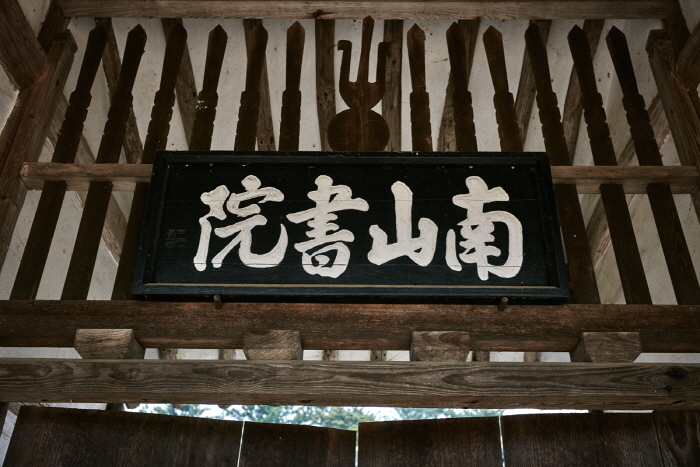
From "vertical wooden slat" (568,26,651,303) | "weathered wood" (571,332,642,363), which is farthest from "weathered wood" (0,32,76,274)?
"vertical wooden slat" (568,26,651,303)

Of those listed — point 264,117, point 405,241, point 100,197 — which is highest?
point 264,117

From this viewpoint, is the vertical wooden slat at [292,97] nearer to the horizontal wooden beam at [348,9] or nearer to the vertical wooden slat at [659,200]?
the horizontal wooden beam at [348,9]

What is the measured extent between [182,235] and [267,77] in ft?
5.86

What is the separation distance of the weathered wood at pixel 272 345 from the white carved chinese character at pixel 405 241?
414 mm

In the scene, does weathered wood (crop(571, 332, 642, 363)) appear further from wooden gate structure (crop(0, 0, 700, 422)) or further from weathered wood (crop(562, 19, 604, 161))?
weathered wood (crop(562, 19, 604, 161))

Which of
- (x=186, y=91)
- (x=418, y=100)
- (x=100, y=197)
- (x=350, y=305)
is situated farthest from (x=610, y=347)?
(x=186, y=91)

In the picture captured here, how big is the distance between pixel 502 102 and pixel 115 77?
2.26 metres

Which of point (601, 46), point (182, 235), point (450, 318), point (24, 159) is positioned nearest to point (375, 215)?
point (450, 318)

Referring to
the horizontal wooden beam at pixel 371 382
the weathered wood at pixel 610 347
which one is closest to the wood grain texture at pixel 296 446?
the horizontal wooden beam at pixel 371 382

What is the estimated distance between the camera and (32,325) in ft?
7.99

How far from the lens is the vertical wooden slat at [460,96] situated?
3090mm

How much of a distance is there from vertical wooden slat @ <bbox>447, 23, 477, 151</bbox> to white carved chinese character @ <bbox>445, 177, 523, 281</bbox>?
1.08 feet

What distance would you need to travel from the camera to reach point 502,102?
3234 mm

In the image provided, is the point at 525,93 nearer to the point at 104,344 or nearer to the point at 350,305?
the point at 350,305
